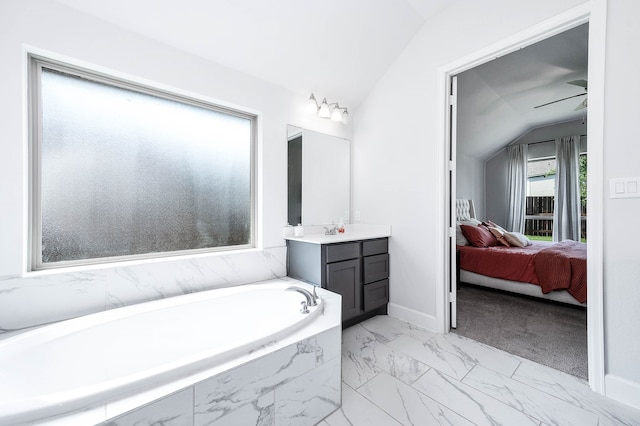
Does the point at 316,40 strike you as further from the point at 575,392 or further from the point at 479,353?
the point at 575,392

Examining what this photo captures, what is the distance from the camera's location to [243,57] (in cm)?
220

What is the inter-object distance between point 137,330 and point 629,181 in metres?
2.98

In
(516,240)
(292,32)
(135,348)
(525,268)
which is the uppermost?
(292,32)

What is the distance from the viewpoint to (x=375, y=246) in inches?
104

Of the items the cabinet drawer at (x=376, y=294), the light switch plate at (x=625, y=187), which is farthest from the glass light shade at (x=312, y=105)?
the light switch plate at (x=625, y=187)

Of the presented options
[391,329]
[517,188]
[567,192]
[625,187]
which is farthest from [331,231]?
[567,192]

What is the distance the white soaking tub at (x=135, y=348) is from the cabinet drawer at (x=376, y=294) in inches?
30.0

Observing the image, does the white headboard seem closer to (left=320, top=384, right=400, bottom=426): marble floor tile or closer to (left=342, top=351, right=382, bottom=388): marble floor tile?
(left=342, top=351, right=382, bottom=388): marble floor tile

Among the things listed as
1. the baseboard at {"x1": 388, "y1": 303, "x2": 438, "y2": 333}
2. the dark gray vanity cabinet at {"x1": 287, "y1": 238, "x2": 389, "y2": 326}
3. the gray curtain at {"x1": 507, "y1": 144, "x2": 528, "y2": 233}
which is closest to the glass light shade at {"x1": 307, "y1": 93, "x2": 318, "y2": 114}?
the dark gray vanity cabinet at {"x1": 287, "y1": 238, "x2": 389, "y2": 326}

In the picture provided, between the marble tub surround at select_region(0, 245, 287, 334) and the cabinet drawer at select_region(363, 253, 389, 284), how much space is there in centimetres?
101

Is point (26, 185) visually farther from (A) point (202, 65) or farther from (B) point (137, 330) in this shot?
(A) point (202, 65)

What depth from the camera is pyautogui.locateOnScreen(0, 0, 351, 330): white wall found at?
1.47 m

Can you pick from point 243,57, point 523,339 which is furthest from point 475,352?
point 243,57

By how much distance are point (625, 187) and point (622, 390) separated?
1.15 meters
